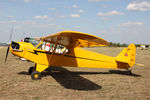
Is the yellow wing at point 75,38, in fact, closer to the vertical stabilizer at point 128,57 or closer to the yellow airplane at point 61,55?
the yellow airplane at point 61,55

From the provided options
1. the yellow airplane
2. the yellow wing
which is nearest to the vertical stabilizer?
the yellow airplane

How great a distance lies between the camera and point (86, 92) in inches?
202

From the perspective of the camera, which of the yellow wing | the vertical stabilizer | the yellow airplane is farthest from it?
the vertical stabilizer

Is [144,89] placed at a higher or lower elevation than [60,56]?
lower

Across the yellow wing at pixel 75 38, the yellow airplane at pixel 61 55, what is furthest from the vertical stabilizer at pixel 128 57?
the yellow wing at pixel 75 38

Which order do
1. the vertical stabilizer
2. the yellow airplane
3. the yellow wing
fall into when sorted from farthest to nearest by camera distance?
the vertical stabilizer
the yellow airplane
the yellow wing

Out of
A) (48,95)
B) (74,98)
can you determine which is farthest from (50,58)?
(74,98)

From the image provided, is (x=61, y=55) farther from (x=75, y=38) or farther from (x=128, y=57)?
(x=128, y=57)

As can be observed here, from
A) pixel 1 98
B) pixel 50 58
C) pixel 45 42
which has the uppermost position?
pixel 45 42

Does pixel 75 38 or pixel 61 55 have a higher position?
pixel 75 38

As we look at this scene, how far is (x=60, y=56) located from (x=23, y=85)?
8.08 ft

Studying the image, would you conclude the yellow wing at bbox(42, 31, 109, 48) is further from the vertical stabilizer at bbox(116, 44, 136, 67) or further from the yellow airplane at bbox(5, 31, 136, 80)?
the vertical stabilizer at bbox(116, 44, 136, 67)

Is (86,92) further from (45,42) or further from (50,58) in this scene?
(45,42)

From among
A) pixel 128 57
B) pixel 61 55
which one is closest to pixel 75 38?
pixel 61 55
